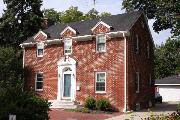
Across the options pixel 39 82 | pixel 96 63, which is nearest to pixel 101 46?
pixel 96 63

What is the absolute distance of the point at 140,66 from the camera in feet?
102

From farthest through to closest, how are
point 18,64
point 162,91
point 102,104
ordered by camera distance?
point 162,91 → point 18,64 → point 102,104

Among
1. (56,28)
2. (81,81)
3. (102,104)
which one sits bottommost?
(102,104)

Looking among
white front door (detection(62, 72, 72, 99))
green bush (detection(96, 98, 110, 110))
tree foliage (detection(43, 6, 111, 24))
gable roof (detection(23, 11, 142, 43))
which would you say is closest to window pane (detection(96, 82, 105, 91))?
green bush (detection(96, 98, 110, 110))

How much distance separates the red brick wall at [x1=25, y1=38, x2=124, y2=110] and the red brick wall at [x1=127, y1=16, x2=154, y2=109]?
82cm

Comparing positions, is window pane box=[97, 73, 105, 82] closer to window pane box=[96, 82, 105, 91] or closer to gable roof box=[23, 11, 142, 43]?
window pane box=[96, 82, 105, 91]

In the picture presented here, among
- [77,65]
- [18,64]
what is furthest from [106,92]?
[18,64]

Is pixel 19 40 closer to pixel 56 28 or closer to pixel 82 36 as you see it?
pixel 56 28

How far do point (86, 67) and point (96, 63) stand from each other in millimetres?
1067

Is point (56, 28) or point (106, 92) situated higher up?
point (56, 28)

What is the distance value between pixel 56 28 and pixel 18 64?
5596 millimetres

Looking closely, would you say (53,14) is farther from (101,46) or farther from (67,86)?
(101,46)

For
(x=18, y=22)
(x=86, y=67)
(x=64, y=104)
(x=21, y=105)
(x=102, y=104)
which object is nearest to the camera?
(x=21, y=105)

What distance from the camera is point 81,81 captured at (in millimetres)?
30250
